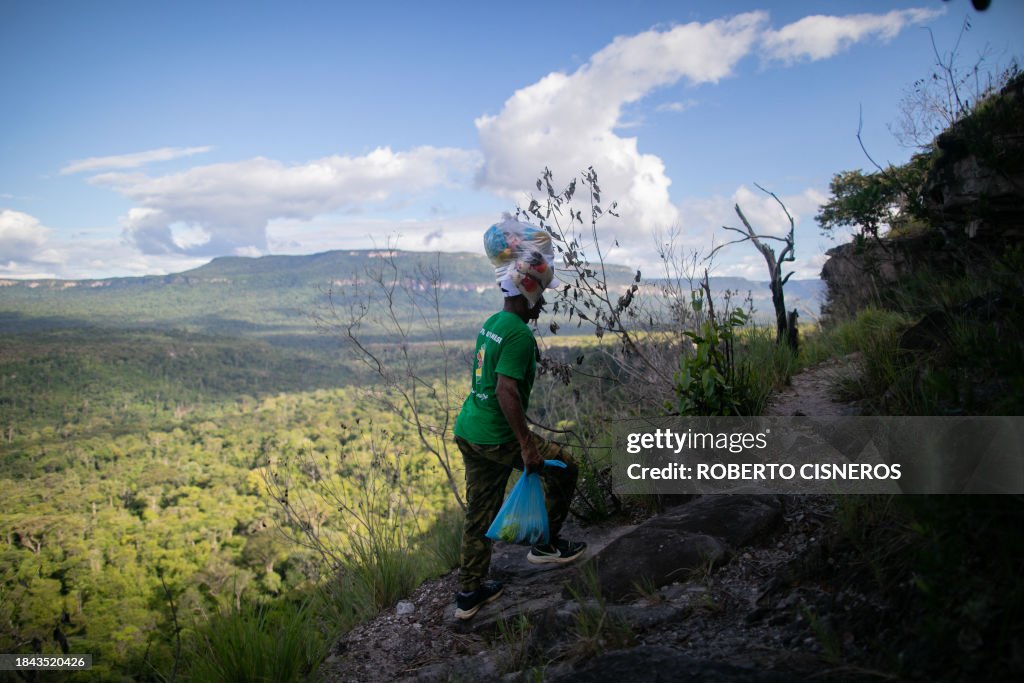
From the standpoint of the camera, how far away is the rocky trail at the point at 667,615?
227 cm

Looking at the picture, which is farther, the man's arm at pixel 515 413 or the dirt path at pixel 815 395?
the dirt path at pixel 815 395

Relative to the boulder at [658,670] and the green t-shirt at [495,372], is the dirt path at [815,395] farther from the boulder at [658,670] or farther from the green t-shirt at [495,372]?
the boulder at [658,670]

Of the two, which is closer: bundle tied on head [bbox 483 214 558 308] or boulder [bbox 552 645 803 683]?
boulder [bbox 552 645 803 683]

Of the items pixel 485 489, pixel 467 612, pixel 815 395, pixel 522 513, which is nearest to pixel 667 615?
pixel 522 513

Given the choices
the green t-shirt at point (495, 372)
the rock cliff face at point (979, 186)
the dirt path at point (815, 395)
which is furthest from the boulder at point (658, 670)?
the rock cliff face at point (979, 186)

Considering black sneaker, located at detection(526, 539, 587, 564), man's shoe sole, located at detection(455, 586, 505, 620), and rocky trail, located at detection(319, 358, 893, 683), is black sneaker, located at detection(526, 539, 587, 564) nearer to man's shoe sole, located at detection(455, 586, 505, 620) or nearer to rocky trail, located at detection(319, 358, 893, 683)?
rocky trail, located at detection(319, 358, 893, 683)

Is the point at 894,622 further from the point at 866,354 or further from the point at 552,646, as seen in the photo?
the point at 866,354

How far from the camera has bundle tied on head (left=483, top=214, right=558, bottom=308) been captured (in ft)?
11.7

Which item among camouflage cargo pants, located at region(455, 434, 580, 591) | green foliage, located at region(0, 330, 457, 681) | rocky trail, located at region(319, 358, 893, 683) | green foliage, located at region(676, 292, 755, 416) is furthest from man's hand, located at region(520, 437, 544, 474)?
green foliage, located at region(0, 330, 457, 681)

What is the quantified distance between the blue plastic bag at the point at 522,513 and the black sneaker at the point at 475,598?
436mm

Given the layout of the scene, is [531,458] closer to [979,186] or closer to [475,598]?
[475,598]

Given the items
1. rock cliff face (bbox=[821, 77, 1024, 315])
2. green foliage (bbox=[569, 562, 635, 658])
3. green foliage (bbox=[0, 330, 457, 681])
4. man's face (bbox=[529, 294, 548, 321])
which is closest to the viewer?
green foliage (bbox=[569, 562, 635, 658])

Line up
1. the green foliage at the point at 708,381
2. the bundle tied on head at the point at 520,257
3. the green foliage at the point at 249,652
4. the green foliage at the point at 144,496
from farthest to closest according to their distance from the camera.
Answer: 1. the green foliage at the point at 144,496
2. the green foliage at the point at 708,381
3. the bundle tied on head at the point at 520,257
4. the green foliage at the point at 249,652

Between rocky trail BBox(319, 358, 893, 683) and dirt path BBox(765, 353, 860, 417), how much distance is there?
148 centimetres
